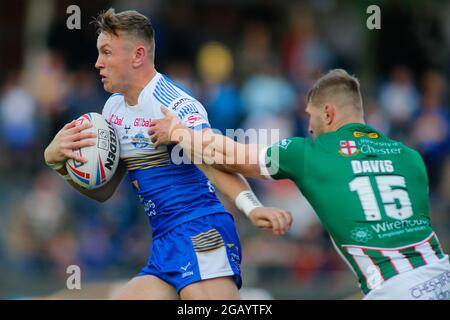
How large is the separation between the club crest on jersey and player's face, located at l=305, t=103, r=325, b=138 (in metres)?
0.31

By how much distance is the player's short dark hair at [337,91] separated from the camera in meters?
6.79

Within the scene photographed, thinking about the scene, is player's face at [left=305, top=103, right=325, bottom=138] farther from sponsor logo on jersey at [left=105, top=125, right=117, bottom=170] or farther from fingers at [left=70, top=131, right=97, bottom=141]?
fingers at [left=70, top=131, right=97, bottom=141]

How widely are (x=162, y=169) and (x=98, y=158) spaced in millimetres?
522

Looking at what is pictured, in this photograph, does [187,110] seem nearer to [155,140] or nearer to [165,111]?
[165,111]

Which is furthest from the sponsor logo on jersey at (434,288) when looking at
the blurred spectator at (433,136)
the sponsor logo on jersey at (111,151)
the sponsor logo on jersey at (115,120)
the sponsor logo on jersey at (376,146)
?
the blurred spectator at (433,136)

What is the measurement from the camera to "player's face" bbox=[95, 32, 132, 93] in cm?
718

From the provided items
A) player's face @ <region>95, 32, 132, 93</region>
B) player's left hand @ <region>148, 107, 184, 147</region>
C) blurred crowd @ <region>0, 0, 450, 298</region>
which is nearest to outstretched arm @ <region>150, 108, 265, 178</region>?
player's left hand @ <region>148, 107, 184, 147</region>

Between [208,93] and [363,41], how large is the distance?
154 inches

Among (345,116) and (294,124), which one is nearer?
(345,116)

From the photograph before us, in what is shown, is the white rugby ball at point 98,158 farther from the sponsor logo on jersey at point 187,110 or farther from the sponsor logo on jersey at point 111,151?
the sponsor logo on jersey at point 187,110

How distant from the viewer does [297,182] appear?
6.56 metres
